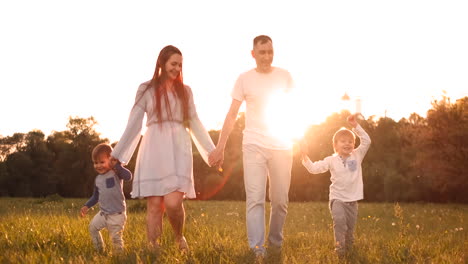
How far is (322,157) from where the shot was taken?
4422 centimetres

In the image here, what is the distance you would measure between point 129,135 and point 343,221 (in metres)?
2.85

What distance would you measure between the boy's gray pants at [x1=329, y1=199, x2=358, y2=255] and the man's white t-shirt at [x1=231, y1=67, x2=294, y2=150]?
1029mm

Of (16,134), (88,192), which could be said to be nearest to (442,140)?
(88,192)

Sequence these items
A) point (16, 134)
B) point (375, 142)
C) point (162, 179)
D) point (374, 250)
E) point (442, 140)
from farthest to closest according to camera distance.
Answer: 1. point (16, 134)
2. point (375, 142)
3. point (442, 140)
4. point (374, 250)
5. point (162, 179)

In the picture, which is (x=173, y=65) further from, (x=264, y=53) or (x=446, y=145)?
(x=446, y=145)

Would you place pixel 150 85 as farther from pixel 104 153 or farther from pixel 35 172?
pixel 35 172

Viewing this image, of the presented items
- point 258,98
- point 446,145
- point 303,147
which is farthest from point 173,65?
point 446,145

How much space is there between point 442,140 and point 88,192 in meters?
37.6

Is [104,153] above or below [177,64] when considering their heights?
below

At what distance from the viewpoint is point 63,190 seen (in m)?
58.0

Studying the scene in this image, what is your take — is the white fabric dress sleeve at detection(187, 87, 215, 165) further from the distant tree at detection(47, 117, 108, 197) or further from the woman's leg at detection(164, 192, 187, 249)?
the distant tree at detection(47, 117, 108, 197)

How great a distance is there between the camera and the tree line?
107 feet

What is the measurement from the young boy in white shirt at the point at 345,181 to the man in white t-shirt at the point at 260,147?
63cm

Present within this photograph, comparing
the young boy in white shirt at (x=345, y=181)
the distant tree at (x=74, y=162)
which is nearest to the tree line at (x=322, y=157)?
the distant tree at (x=74, y=162)
